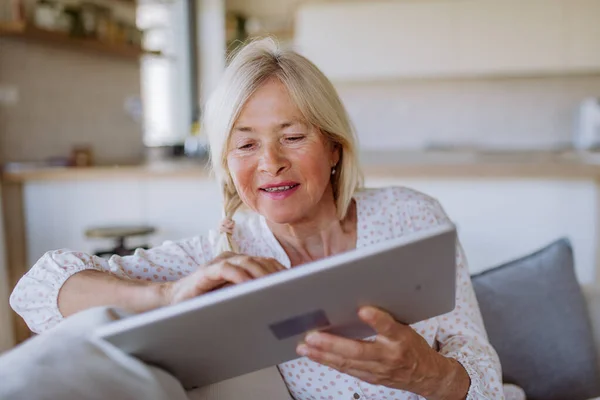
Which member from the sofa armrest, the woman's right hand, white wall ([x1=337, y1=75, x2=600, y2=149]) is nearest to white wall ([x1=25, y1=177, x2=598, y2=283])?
the sofa armrest

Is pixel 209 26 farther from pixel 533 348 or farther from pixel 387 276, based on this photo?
pixel 387 276

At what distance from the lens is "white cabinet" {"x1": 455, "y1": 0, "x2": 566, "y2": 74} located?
448 centimetres

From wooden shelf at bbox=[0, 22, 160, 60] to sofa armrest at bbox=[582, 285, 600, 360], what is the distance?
9.86ft

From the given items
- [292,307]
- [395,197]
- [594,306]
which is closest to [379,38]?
[594,306]

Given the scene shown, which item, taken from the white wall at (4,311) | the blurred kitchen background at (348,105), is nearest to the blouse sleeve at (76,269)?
the blurred kitchen background at (348,105)

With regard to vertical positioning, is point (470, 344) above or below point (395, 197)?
below

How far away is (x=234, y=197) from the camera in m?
1.27

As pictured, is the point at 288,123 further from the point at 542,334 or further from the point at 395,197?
the point at 542,334

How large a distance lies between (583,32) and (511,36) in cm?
52

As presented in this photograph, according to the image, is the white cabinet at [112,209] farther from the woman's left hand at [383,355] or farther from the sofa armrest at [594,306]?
the woman's left hand at [383,355]

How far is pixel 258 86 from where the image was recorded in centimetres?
110

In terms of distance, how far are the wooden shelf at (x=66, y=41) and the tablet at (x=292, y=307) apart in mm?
3026

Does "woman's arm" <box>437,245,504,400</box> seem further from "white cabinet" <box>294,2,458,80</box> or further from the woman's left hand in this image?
"white cabinet" <box>294,2,458,80</box>

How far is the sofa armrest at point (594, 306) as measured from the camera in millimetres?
1630
